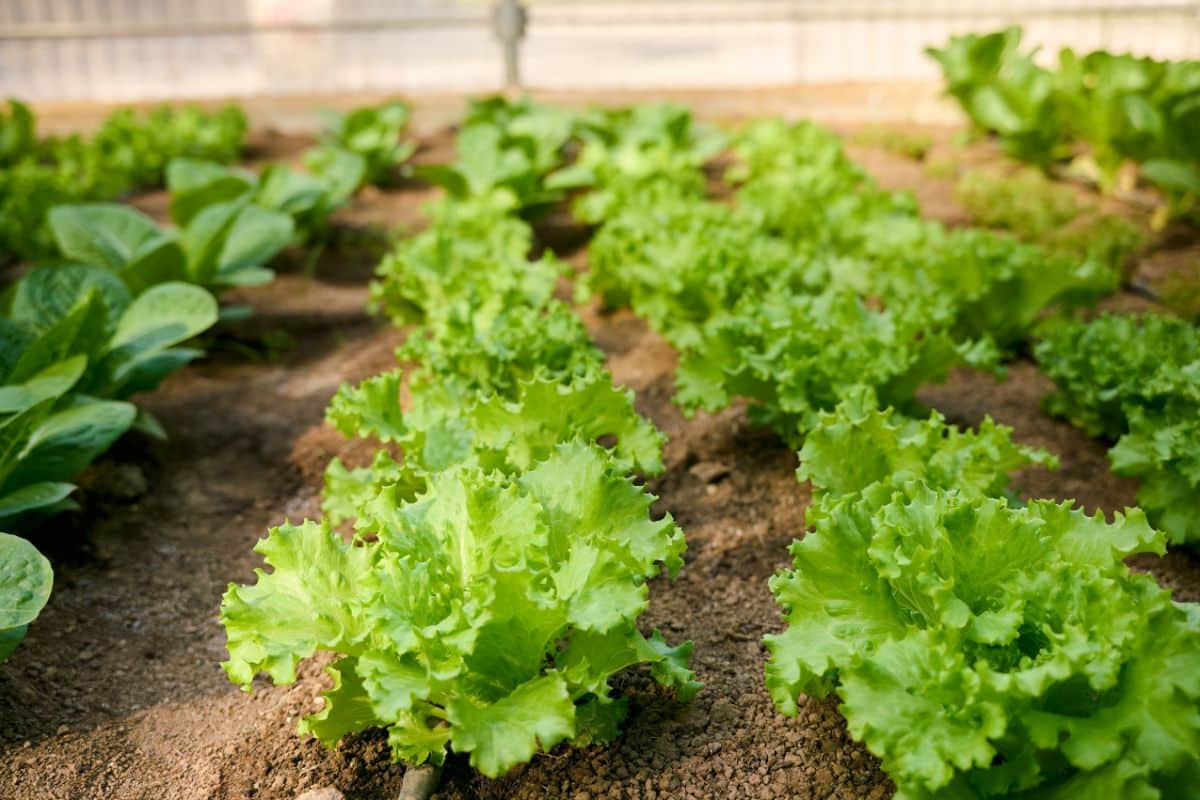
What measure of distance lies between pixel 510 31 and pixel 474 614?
8.34 metres

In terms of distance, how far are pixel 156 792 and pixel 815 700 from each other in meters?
1.61

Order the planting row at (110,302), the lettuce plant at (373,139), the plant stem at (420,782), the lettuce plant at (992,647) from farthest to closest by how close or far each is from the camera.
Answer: the lettuce plant at (373,139) → the planting row at (110,302) → the plant stem at (420,782) → the lettuce plant at (992,647)

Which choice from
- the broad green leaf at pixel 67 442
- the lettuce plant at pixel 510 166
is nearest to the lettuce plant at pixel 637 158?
the lettuce plant at pixel 510 166

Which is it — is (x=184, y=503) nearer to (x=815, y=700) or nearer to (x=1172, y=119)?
(x=815, y=700)

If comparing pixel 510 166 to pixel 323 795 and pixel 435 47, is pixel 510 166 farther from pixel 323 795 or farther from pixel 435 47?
pixel 323 795

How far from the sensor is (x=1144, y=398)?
374cm

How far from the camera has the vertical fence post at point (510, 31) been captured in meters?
9.71

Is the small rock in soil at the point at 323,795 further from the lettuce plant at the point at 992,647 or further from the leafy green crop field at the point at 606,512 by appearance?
the lettuce plant at the point at 992,647

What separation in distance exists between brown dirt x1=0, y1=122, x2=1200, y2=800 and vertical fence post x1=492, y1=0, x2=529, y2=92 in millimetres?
5231

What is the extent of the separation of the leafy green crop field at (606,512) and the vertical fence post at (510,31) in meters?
4.11

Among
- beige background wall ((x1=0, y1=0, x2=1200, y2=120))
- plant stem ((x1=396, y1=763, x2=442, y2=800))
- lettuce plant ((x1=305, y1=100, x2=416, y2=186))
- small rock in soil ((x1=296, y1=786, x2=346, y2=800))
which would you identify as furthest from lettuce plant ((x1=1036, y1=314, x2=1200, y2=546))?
beige background wall ((x1=0, y1=0, x2=1200, y2=120))

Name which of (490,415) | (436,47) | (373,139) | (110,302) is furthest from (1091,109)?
(110,302)

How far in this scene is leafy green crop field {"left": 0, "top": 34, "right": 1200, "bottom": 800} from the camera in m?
2.32

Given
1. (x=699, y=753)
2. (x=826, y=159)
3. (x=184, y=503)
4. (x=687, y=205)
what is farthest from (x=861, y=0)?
(x=699, y=753)
